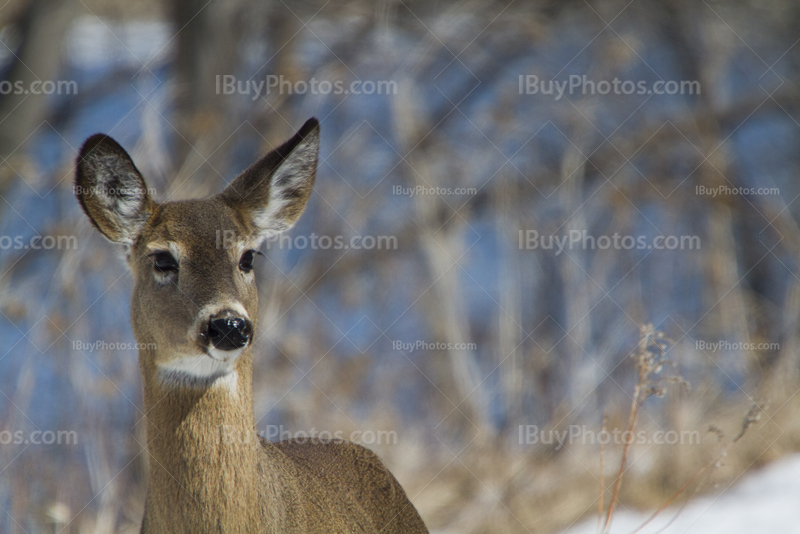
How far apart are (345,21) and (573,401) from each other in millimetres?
5939

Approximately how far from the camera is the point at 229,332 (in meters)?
3.23

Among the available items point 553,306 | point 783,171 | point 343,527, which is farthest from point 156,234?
point 783,171

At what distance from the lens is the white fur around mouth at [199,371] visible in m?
3.41

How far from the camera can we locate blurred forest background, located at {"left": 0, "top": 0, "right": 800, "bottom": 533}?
7.08 metres
